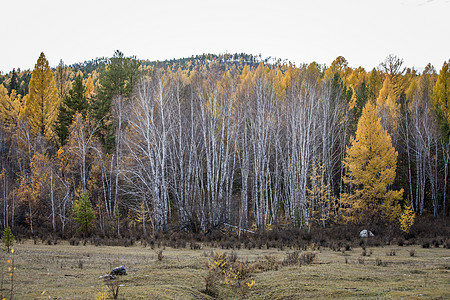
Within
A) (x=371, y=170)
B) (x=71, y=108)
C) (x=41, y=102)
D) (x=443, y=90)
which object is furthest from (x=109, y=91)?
(x=443, y=90)

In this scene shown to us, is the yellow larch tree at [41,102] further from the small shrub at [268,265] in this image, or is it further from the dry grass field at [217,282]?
the small shrub at [268,265]

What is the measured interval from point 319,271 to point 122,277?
16.2 ft

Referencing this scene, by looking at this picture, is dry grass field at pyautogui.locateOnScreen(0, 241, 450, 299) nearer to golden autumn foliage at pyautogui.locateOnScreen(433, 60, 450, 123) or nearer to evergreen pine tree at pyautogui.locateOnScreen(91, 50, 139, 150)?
evergreen pine tree at pyautogui.locateOnScreen(91, 50, 139, 150)

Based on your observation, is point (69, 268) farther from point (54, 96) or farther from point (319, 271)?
point (54, 96)

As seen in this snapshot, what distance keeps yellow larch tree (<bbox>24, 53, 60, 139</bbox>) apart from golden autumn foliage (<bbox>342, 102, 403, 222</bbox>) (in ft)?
80.3

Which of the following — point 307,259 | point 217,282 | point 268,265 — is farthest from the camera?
point 307,259

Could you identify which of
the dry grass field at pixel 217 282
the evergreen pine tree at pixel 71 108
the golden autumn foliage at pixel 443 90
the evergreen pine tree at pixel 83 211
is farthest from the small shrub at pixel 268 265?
the golden autumn foliage at pixel 443 90

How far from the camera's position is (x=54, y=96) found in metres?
32.2

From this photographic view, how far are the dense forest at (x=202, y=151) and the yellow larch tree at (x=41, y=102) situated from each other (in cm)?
8

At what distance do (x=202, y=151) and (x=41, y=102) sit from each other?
14563 mm

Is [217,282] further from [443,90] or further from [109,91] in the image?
[443,90]

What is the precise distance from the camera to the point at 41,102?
31.2 metres

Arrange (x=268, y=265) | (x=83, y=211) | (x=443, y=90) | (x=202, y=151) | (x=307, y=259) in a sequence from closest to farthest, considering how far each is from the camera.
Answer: (x=268, y=265)
(x=307, y=259)
(x=83, y=211)
(x=202, y=151)
(x=443, y=90)

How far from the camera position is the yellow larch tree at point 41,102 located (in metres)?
31.0
